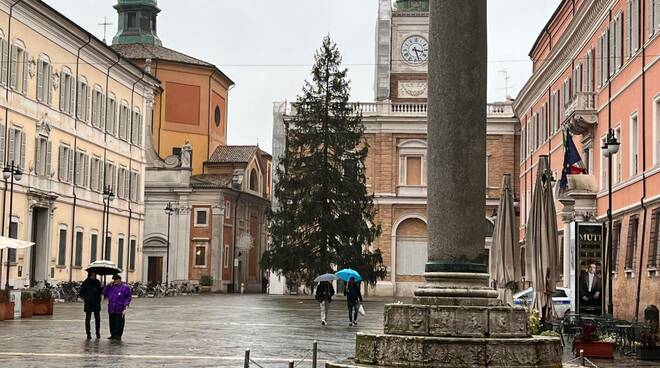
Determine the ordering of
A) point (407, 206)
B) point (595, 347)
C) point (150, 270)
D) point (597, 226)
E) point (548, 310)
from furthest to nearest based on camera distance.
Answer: point (150, 270), point (407, 206), point (597, 226), point (548, 310), point (595, 347)

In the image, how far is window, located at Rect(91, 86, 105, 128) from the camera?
57844 mm

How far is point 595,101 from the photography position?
139 ft

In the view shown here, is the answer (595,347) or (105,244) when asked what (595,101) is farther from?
(105,244)

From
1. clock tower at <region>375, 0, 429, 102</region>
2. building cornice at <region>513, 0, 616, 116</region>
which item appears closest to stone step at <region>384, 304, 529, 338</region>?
building cornice at <region>513, 0, 616, 116</region>

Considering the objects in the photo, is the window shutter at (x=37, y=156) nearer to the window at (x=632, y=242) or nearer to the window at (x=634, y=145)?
the window at (x=634, y=145)

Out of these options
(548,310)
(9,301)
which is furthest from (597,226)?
(9,301)

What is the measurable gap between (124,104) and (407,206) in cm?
1931

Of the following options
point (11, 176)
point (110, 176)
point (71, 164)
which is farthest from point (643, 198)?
point (110, 176)

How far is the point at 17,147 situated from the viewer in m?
46.8

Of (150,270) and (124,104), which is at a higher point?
(124,104)

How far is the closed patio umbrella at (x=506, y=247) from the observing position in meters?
21.4

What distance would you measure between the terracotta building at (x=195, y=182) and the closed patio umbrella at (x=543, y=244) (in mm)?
53943

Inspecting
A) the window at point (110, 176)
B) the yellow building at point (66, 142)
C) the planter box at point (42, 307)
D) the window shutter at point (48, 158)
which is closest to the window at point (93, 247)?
the yellow building at point (66, 142)

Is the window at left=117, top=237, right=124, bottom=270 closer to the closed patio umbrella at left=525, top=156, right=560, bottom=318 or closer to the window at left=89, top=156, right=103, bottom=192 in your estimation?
the window at left=89, top=156, right=103, bottom=192
